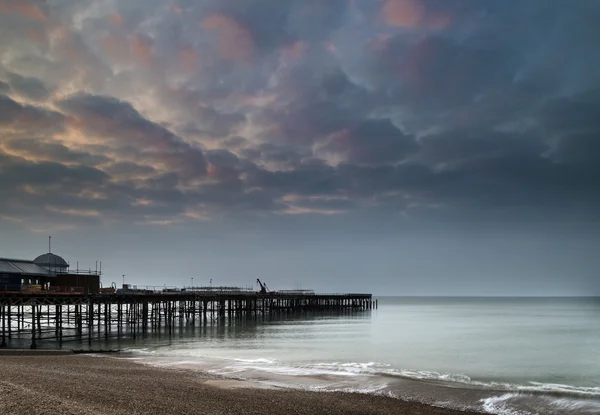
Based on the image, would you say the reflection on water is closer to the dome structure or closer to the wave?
the wave

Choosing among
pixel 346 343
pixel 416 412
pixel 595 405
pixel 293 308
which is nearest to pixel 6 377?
pixel 416 412

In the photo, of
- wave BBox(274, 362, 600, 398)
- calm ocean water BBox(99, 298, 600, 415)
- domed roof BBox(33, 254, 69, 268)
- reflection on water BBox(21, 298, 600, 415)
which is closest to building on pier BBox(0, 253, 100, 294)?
domed roof BBox(33, 254, 69, 268)

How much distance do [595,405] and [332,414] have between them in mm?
12459

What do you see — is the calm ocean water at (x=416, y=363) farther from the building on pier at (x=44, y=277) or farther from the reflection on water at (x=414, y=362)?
the building on pier at (x=44, y=277)

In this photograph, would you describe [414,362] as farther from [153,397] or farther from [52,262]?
[52,262]

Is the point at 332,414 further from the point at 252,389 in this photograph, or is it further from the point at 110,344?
the point at 110,344

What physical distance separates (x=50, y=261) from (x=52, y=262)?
0.84ft

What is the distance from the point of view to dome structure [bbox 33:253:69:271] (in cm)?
5422

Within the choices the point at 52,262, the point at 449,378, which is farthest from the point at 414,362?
the point at 52,262

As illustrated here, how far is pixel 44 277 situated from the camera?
49781 millimetres

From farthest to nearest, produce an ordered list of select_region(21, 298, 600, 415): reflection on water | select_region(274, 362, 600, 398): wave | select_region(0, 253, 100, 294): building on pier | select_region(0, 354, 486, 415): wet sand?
select_region(0, 253, 100, 294): building on pier
select_region(274, 362, 600, 398): wave
select_region(21, 298, 600, 415): reflection on water
select_region(0, 354, 486, 415): wet sand

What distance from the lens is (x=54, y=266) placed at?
54.7 meters

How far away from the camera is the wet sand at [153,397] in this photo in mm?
15164

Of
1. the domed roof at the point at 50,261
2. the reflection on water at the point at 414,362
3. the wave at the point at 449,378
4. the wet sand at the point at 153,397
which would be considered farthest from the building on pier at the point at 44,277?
the wave at the point at 449,378
